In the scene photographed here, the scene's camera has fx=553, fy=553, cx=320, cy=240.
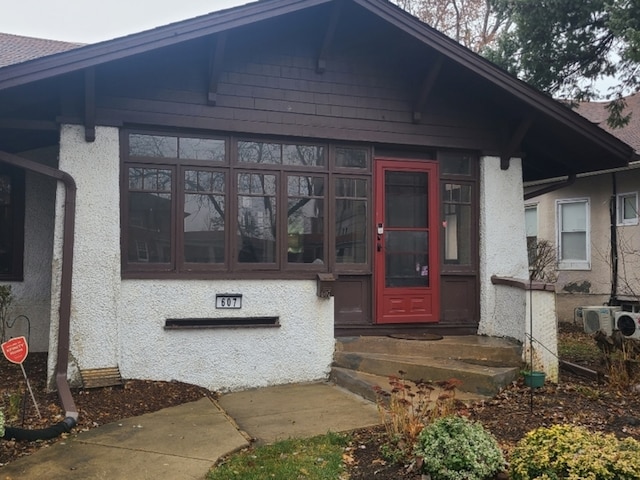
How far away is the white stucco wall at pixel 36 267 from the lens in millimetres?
7363

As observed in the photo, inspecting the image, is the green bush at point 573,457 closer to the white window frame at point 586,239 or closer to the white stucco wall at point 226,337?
the white stucco wall at point 226,337

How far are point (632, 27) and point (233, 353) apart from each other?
23.8 feet

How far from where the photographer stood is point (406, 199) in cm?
748

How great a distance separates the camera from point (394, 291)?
7309 millimetres

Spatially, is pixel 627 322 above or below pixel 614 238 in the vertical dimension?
below

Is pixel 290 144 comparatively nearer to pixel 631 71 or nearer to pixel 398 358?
pixel 398 358

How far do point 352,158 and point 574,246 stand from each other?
8.08 m

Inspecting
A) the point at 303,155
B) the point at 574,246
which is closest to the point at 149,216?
the point at 303,155

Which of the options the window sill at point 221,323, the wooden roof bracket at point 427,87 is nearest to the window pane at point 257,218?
the window sill at point 221,323

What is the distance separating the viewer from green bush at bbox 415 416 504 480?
3459 mm

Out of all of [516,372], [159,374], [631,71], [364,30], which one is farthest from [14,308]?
[631,71]

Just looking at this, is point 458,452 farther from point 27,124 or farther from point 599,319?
point 599,319

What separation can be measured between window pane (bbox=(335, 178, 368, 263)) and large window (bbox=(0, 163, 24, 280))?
4259mm

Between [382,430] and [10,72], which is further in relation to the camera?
[10,72]
